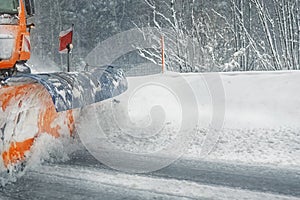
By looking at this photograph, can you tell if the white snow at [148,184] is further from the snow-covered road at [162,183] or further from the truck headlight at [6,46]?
the truck headlight at [6,46]

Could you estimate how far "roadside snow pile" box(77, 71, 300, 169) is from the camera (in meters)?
4.54

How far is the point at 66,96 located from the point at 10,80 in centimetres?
55

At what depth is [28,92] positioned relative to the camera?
3.97 meters

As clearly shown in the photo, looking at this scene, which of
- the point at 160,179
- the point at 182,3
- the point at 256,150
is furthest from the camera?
the point at 182,3

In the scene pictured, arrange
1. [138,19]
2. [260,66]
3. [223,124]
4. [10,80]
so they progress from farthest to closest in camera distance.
A: [138,19], [260,66], [223,124], [10,80]

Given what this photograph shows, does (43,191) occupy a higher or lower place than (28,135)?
lower

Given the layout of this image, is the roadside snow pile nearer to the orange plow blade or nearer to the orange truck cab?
the orange plow blade

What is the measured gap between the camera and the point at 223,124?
5.49m

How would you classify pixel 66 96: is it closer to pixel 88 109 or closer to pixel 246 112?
pixel 88 109

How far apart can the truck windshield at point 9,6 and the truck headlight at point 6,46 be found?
0.37 meters

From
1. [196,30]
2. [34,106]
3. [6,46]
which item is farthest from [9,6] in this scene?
[196,30]

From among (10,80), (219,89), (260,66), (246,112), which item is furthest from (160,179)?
(260,66)

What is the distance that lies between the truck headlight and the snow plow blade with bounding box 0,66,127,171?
1.14 metres

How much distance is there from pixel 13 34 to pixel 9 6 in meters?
0.42
